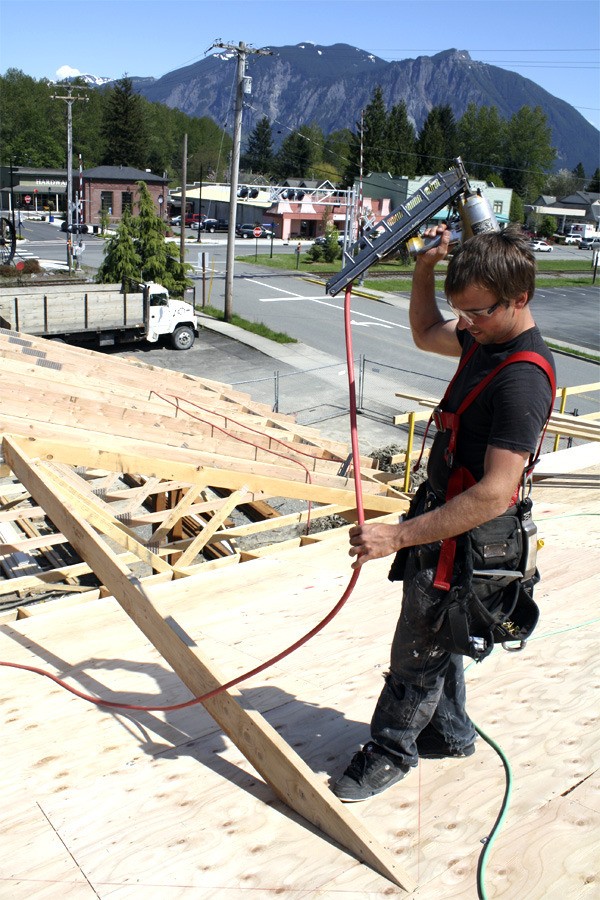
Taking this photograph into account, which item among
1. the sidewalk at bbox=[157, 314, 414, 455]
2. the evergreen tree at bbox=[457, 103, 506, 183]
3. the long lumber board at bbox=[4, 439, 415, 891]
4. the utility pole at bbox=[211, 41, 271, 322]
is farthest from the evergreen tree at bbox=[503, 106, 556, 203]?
the long lumber board at bbox=[4, 439, 415, 891]

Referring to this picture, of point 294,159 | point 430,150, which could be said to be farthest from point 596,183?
point 430,150

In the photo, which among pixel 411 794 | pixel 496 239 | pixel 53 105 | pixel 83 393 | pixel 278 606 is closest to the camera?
pixel 496 239

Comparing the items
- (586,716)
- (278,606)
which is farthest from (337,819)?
(278,606)

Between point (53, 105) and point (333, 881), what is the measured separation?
12193 cm

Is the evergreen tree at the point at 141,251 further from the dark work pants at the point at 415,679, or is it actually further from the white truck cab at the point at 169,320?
the dark work pants at the point at 415,679

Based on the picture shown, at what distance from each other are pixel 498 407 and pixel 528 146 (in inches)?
4635

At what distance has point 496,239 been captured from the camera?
2635mm

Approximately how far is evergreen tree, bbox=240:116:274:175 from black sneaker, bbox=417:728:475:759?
120 metres

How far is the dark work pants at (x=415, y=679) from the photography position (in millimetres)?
3029

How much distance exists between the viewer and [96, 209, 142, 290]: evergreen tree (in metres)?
27.8

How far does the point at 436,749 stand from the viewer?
11.3 feet

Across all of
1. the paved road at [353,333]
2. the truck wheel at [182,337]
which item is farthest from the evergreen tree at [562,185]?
the truck wheel at [182,337]

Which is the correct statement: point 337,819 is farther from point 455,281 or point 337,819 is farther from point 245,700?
point 455,281

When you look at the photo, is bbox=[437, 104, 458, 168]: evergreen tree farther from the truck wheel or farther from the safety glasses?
the safety glasses
